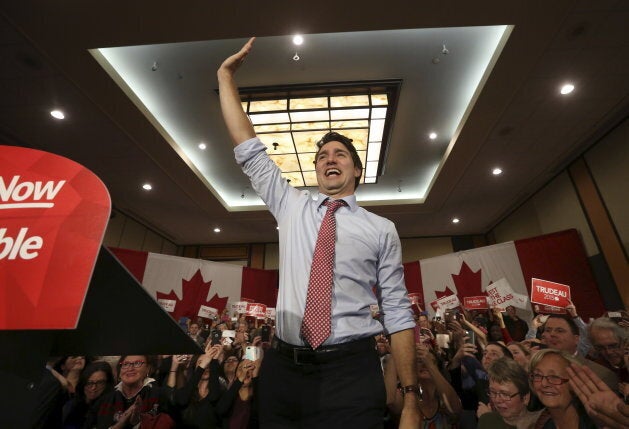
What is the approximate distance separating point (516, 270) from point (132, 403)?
7.12 m

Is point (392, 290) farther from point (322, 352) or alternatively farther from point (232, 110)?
point (232, 110)

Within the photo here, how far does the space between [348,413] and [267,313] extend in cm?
595

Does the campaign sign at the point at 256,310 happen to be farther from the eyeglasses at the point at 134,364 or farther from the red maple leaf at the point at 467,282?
the red maple leaf at the point at 467,282

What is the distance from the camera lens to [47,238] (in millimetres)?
380

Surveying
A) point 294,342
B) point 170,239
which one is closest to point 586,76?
point 294,342

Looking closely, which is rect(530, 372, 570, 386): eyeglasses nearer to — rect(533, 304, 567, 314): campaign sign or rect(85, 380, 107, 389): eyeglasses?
rect(533, 304, 567, 314): campaign sign

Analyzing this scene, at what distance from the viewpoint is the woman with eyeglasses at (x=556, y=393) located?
60.9 inches

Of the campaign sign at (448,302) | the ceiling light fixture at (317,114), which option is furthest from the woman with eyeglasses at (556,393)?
the ceiling light fixture at (317,114)

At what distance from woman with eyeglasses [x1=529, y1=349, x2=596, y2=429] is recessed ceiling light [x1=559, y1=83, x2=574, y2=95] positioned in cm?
414

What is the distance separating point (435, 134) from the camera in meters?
5.88

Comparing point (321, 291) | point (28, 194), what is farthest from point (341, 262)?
point (28, 194)

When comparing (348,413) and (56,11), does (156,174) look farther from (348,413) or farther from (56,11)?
(348,413)

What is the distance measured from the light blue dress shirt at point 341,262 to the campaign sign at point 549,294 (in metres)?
3.45

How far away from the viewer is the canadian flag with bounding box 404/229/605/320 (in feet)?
19.4
